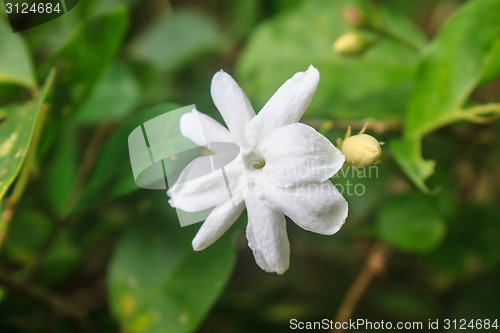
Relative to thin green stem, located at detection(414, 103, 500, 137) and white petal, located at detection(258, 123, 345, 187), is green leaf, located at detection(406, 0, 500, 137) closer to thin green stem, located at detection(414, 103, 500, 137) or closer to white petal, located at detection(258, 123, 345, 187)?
thin green stem, located at detection(414, 103, 500, 137)

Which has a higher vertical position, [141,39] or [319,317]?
[141,39]

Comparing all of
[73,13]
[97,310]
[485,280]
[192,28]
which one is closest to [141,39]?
[192,28]

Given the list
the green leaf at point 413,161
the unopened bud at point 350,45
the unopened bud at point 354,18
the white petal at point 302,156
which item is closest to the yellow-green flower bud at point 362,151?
the white petal at point 302,156

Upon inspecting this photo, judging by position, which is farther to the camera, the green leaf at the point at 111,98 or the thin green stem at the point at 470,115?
the green leaf at the point at 111,98

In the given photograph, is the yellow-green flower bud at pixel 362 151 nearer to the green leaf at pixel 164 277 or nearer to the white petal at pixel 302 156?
the white petal at pixel 302 156

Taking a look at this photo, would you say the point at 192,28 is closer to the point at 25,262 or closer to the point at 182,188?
the point at 25,262

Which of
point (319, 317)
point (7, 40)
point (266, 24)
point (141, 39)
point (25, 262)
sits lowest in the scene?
point (319, 317)

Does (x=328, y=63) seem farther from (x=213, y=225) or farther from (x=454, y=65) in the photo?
(x=213, y=225)
